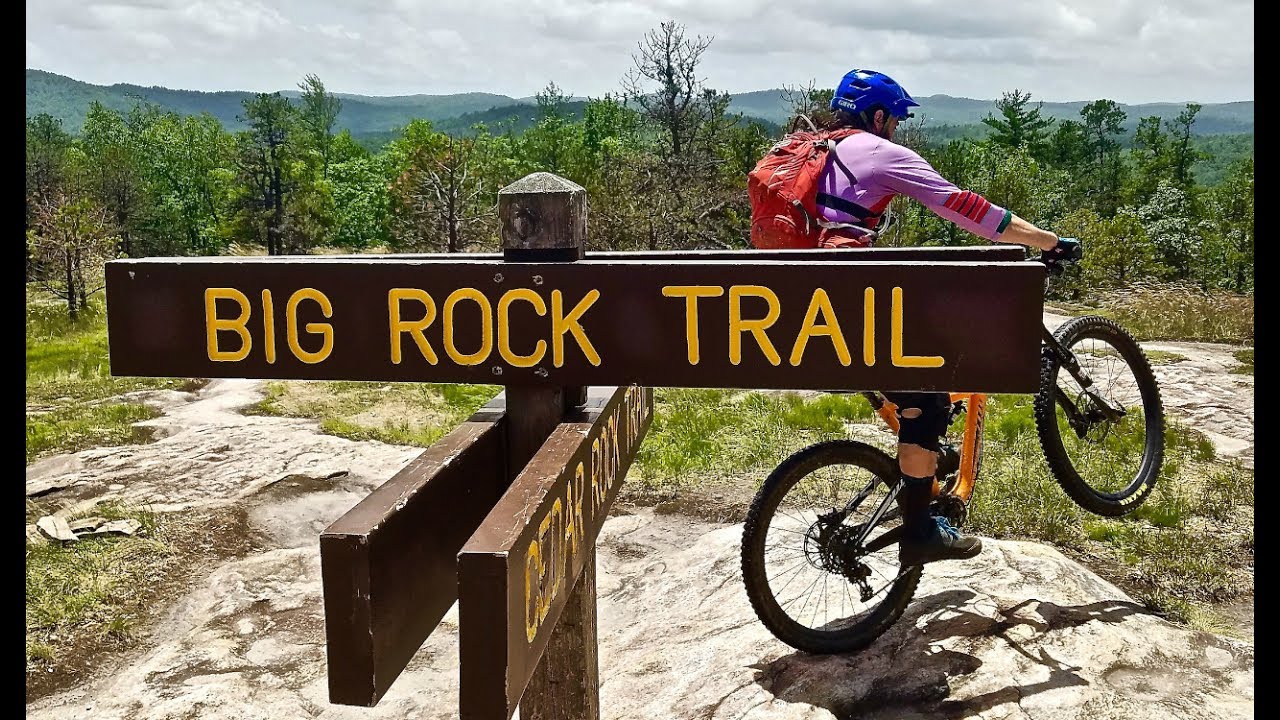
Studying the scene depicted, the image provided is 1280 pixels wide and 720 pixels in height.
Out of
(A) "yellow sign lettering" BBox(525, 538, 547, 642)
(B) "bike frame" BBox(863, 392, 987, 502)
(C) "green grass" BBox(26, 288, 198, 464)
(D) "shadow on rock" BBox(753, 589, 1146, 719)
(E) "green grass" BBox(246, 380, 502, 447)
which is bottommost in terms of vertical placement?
(C) "green grass" BBox(26, 288, 198, 464)

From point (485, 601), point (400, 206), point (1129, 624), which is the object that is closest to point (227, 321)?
point (485, 601)

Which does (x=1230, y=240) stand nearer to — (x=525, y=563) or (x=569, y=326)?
(x=569, y=326)

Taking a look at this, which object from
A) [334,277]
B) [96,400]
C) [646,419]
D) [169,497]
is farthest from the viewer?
[96,400]

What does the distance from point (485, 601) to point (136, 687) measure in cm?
425

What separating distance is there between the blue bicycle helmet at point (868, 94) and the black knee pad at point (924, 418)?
1.08 meters

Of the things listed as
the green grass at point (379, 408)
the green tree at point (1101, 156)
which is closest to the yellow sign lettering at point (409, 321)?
the green grass at point (379, 408)

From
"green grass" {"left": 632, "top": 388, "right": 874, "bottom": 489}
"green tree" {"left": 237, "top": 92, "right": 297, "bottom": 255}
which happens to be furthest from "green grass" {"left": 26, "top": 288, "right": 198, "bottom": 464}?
"green tree" {"left": 237, "top": 92, "right": 297, "bottom": 255}

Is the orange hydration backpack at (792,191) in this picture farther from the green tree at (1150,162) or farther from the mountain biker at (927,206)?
the green tree at (1150,162)

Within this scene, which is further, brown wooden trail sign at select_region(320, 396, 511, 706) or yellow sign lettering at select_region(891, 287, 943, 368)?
yellow sign lettering at select_region(891, 287, 943, 368)

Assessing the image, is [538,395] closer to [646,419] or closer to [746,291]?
[746,291]

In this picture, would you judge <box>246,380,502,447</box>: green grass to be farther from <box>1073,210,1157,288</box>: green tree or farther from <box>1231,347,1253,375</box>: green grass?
<box>1073,210,1157,288</box>: green tree

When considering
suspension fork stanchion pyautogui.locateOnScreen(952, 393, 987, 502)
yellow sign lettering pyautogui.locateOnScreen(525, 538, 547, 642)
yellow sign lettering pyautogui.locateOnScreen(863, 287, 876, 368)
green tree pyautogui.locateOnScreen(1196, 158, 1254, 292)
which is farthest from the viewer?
green tree pyautogui.locateOnScreen(1196, 158, 1254, 292)

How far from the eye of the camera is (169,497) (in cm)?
766

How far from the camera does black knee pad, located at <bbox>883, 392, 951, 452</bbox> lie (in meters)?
3.39
